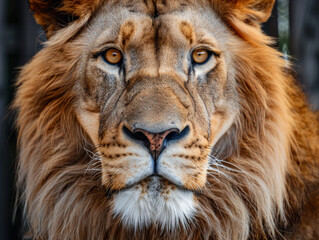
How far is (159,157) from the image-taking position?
202 centimetres

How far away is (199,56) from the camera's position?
97.6 inches

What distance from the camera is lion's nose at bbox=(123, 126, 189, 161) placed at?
2004 millimetres

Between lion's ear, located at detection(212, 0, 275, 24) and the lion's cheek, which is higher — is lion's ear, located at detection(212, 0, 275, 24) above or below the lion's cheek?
above

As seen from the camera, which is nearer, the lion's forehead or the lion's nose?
the lion's nose

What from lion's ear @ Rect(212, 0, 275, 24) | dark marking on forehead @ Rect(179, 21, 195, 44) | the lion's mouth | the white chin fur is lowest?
the white chin fur

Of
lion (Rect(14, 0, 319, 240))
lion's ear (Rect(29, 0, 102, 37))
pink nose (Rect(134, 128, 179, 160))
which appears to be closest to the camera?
pink nose (Rect(134, 128, 179, 160))

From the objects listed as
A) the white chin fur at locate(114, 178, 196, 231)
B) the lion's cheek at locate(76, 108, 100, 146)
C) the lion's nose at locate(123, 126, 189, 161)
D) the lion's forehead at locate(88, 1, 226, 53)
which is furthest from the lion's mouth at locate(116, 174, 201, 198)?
the lion's forehead at locate(88, 1, 226, 53)

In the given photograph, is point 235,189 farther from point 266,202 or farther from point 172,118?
point 172,118

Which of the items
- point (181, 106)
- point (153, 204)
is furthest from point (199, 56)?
point (153, 204)

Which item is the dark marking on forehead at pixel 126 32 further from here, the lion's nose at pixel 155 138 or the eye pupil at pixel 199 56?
the lion's nose at pixel 155 138

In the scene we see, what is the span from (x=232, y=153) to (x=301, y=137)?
17.0 inches

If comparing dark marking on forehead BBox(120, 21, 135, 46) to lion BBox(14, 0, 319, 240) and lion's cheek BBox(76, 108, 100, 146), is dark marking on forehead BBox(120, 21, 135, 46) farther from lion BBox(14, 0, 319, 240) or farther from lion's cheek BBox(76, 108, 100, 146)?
lion's cheek BBox(76, 108, 100, 146)

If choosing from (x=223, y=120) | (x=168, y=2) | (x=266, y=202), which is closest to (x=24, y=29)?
(x=168, y=2)

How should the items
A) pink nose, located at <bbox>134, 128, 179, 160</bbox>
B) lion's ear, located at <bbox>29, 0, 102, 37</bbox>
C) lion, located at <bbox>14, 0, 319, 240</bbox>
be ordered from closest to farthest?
pink nose, located at <bbox>134, 128, 179, 160</bbox>, lion, located at <bbox>14, 0, 319, 240</bbox>, lion's ear, located at <bbox>29, 0, 102, 37</bbox>
